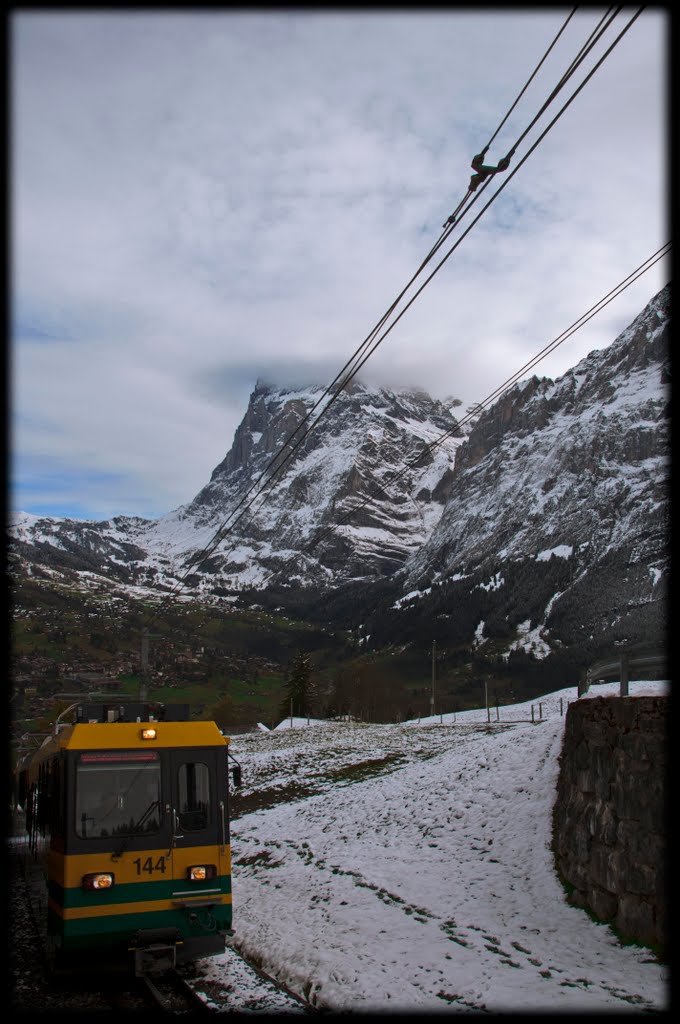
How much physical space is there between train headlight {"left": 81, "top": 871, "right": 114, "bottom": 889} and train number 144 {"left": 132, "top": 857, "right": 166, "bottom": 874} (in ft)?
1.30

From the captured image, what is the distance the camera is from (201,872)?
1230cm

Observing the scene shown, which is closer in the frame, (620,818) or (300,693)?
(620,818)

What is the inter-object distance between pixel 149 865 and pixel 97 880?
2.48 feet

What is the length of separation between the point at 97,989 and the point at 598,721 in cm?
848

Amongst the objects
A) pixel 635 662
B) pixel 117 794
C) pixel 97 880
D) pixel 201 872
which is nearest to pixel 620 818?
pixel 635 662

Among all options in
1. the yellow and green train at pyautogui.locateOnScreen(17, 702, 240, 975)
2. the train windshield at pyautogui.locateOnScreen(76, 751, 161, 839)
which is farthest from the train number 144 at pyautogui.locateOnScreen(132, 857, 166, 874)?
the train windshield at pyautogui.locateOnScreen(76, 751, 161, 839)

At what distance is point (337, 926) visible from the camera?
1440 centimetres

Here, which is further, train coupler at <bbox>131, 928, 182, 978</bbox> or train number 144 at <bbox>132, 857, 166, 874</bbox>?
train number 144 at <bbox>132, 857, 166, 874</bbox>

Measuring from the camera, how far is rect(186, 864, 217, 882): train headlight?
12219 millimetres

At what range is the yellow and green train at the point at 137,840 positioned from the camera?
37.7 ft

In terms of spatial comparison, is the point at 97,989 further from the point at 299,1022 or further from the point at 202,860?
the point at 299,1022

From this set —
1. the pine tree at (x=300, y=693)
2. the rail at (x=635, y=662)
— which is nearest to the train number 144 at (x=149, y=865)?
the rail at (x=635, y=662)

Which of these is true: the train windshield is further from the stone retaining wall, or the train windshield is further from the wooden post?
the wooden post

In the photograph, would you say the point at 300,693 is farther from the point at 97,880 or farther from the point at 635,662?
the point at 97,880
